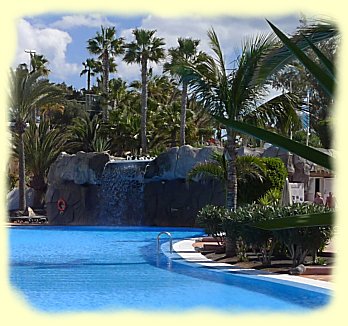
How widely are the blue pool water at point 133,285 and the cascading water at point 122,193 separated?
920 cm

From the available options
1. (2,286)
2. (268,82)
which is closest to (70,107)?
(268,82)

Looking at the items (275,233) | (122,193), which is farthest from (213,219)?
(122,193)

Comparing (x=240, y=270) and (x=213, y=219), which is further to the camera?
(x=213, y=219)

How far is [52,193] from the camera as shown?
27.5m

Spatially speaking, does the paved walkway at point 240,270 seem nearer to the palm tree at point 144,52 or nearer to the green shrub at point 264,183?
the green shrub at point 264,183

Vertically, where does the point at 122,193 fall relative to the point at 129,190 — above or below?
below

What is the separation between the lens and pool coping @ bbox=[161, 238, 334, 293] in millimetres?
9133

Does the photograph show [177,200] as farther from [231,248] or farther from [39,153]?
[231,248]

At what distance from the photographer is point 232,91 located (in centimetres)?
1219

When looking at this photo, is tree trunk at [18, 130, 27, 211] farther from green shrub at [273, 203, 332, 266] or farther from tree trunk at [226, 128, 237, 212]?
green shrub at [273, 203, 332, 266]

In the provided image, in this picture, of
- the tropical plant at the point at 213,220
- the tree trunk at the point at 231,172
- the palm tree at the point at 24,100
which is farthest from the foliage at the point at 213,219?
the palm tree at the point at 24,100

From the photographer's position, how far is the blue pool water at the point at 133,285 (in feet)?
25.9

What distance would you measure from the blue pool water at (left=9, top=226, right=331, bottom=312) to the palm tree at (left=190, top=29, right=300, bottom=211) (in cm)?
250

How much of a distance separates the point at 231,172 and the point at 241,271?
2.60 metres
